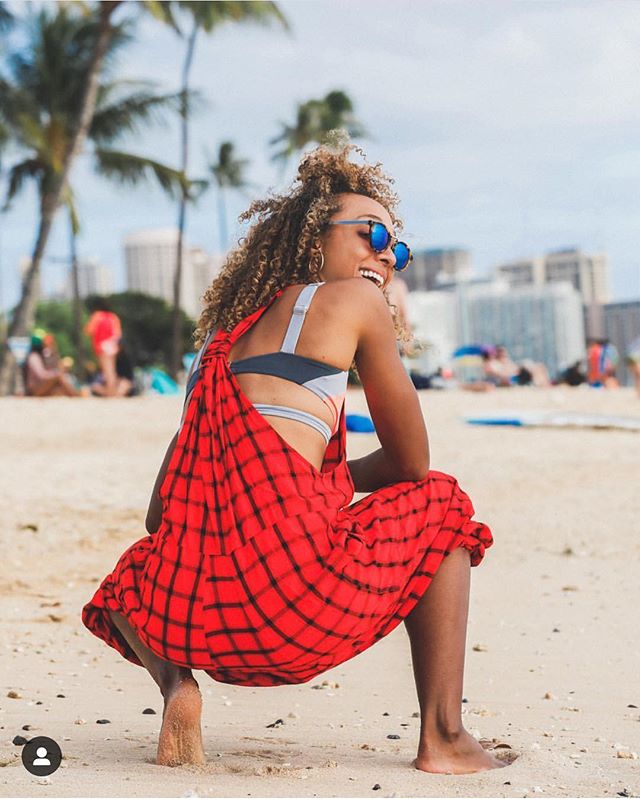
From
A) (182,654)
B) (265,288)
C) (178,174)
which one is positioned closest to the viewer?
(182,654)

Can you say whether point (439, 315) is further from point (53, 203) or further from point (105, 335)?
point (105, 335)

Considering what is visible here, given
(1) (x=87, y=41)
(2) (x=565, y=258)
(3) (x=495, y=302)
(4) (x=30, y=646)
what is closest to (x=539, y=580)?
(4) (x=30, y=646)

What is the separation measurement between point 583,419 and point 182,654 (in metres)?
10.2

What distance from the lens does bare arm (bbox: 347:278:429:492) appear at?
2525 millimetres

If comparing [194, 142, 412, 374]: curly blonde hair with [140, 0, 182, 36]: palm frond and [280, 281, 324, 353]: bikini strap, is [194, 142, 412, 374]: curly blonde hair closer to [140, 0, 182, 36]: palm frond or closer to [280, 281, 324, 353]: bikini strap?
[280, 281, 324, 353]: bikini strap

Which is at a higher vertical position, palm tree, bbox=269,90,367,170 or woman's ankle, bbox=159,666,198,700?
palm tree, bbox=269,90,367,170

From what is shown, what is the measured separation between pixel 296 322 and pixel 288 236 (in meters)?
0.28

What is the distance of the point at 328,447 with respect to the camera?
256cm

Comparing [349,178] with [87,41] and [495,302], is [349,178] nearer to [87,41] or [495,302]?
[87,41]

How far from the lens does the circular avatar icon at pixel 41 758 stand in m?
2.36

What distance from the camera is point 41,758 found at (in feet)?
7.85

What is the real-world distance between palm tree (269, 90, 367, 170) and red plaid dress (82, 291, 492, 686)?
110ft

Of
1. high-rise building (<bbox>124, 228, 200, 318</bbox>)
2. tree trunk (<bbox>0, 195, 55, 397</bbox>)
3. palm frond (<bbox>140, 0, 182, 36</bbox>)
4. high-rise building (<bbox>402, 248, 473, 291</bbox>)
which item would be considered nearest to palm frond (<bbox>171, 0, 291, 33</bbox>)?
palm frond (<bbox>140, 0, 182, 36</bbox>)

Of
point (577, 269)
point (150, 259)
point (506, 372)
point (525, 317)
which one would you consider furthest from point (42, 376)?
point (577, 269)
